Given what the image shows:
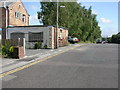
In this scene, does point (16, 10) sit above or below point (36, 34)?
above

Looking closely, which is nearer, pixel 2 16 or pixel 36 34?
pixel 36 34

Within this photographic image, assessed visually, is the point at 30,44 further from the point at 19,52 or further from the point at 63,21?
the point at 63,21

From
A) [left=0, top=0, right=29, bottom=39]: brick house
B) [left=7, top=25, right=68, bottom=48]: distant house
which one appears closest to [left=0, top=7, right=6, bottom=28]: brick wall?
[left=0, top=0, right=29, bottom=39]: brick house

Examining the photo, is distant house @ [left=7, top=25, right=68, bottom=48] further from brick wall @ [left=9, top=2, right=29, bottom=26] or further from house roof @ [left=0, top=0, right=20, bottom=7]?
house roof @ [left=0, top=0, right=20, bottom=7]

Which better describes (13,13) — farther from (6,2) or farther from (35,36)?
(35,36)

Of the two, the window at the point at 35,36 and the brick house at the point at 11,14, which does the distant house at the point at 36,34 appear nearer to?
the window at the point at 35,36

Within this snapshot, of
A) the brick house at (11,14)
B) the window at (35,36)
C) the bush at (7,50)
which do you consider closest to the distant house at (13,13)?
the brick house at (11,14)

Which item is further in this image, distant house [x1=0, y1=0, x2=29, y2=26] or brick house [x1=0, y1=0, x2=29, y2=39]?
distant house [x1=0, y1=0, x2=29, y2=26]

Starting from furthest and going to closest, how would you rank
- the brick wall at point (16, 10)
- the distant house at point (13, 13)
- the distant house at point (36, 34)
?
1. the brick wall at point (16, 10)
2. the distant house at point (13, 13)
3. the distant house at point (36, 34)

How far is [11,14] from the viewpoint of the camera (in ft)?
102

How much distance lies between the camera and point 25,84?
20.7 ft

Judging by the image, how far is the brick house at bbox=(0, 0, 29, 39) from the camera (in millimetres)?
29888

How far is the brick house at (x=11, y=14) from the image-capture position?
29.9m

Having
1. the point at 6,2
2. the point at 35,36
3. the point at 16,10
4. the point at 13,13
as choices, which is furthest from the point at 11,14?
the point at 35,36
